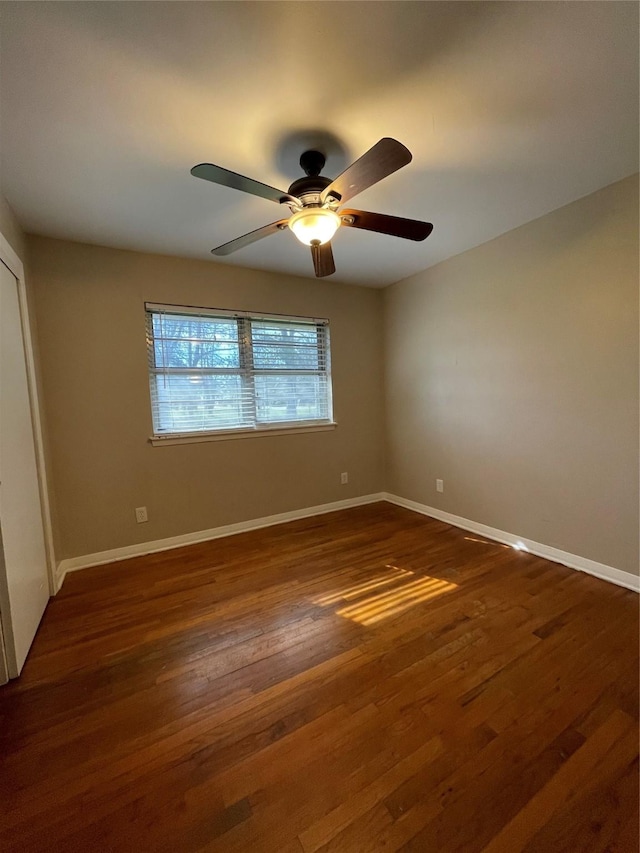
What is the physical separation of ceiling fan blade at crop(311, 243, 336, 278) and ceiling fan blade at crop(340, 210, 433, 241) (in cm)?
19

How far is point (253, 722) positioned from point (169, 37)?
244 cm

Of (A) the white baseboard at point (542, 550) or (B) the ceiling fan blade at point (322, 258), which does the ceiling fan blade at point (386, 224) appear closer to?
(B) the ceiling fan blade at point (322, 258)

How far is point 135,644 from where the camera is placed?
1772mm

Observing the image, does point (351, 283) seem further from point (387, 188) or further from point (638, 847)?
point (638, 847)

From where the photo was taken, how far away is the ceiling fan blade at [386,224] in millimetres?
1700

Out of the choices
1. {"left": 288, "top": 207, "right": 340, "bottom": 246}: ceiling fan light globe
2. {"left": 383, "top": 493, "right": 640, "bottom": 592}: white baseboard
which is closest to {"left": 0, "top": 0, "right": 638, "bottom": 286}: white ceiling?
{"left": 288, "top": 207, "right": 340, "bottom": 246}: ceiling fan light globe

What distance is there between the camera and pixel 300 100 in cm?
139

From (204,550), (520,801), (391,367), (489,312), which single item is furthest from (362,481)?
(520,801)

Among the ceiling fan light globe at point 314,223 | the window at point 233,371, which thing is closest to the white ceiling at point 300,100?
the ceiling fan light globe at point 314,223

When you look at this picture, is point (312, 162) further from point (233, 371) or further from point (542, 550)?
point (542, 550)

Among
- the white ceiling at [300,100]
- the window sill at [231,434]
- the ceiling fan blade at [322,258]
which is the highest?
the white ceiling at [300,100]

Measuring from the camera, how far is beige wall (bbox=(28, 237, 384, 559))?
2.54 metres

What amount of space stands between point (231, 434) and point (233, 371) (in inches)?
22.6

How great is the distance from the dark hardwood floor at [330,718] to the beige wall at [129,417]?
0.67 metres
